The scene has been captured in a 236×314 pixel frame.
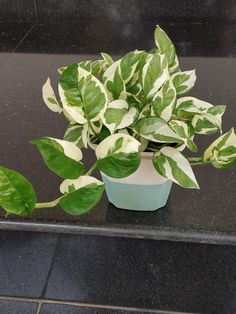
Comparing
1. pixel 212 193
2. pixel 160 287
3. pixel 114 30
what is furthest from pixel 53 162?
pixel 114 30

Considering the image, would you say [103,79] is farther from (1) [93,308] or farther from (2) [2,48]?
(2) [2,48]

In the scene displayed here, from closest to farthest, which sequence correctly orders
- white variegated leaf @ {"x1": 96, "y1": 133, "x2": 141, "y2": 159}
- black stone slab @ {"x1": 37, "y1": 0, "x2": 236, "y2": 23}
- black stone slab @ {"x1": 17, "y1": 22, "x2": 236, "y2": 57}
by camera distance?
white variegated leaf @ {"x1": 96, "y1": 133, "x2": 141, "y2": 159} < black stone slab @ {"x1": 17, "y1": 22, "x2": 236, "y2": 57} < black stone slab @ {"x1": 37, "y1": 0, "x2": 236, "y2": 23}

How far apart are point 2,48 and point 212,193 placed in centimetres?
80

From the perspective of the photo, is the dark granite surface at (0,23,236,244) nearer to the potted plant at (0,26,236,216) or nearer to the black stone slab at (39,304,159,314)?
the potted plant at (0,26,236,216)

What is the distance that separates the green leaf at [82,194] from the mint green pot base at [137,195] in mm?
74

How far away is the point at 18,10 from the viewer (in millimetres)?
1235

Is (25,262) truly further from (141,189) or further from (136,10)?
(136,10)

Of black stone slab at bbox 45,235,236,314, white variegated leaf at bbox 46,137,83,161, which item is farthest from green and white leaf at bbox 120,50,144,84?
black stone slab at bbox 45,235,236,314

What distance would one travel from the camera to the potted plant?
0.41m

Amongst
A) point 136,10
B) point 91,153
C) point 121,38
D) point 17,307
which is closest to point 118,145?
point 91,153

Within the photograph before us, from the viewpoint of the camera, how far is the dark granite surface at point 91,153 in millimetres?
510

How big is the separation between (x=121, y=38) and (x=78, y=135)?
0.74 m

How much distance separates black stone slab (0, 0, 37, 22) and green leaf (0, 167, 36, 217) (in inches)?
37.7

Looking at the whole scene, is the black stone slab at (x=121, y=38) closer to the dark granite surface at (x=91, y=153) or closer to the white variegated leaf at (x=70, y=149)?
the dark granite surface at (x=91, y=153)
